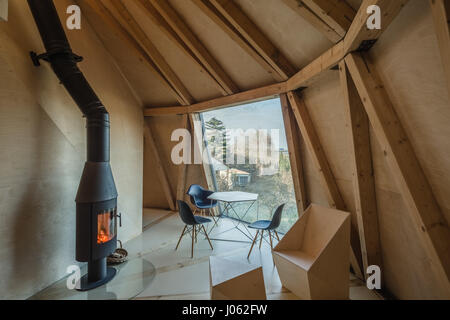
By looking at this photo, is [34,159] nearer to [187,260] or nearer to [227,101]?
[187,260]

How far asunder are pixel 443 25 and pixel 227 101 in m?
3.11

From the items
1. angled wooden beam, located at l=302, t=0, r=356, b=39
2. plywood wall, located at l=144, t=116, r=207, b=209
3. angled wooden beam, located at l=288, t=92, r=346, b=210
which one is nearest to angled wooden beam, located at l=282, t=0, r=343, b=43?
angled wooden beam, located at l=302, t=0, r=356, b=39

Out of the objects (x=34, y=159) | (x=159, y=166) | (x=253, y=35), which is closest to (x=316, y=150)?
(x=253, y=35)

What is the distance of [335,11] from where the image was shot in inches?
68.7

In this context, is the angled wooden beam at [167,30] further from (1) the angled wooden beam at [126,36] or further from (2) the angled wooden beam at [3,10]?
(2) the angled wooden beam at [3,10]

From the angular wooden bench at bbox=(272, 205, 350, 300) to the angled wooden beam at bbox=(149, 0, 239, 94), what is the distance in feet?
7.96

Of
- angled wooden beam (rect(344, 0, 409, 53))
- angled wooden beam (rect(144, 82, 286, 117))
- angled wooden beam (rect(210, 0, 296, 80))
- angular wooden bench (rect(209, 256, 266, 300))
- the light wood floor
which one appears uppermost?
angled wooden beam (rect(210, 0, 296, 80))

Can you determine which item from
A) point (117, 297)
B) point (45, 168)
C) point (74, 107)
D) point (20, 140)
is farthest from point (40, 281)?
point (74, 107)

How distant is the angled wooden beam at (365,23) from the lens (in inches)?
51.5

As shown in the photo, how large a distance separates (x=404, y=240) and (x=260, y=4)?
8.69 ft

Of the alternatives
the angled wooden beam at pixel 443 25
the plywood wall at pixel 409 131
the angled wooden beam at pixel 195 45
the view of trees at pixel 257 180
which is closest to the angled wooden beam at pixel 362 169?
the plywood wall at pixel 409 131

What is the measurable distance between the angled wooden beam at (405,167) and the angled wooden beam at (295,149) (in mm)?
1355

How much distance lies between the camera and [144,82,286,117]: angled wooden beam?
3201mm

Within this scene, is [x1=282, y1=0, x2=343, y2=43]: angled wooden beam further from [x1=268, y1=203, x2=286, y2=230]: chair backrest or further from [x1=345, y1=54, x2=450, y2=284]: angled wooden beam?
[x1=268, y1=203, x2=286, y2=230]: chair backrest
